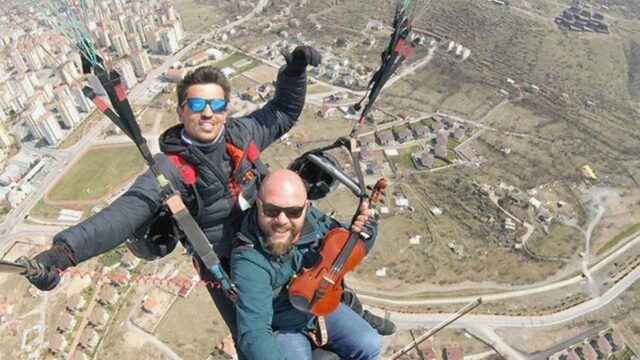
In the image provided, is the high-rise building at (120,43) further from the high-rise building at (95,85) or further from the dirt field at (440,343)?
the high-rise building at (95,85)

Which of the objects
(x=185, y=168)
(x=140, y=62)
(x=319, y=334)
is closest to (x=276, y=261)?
(x=319, y=334)

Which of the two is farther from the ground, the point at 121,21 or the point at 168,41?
the point at 121,21

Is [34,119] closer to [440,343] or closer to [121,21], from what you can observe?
[121,21]

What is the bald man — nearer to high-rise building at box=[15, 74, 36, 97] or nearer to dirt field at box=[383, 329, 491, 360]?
dirt field at box=[383, 329, 491, 360]

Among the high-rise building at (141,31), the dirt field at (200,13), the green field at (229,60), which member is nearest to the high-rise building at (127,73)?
the green field at (229,60)

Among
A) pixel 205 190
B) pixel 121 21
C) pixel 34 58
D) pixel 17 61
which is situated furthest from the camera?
pixel 121 21

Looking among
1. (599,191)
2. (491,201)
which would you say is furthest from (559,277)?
(599,191)

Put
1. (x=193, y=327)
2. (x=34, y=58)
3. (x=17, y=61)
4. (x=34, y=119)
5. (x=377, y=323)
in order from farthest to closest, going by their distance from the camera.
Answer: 1. (x=34, y=58)
2. (x=17, y=61)
3. (x=34, y=119)
4. (x=193, y=327)
5. (x=377, y=323)
